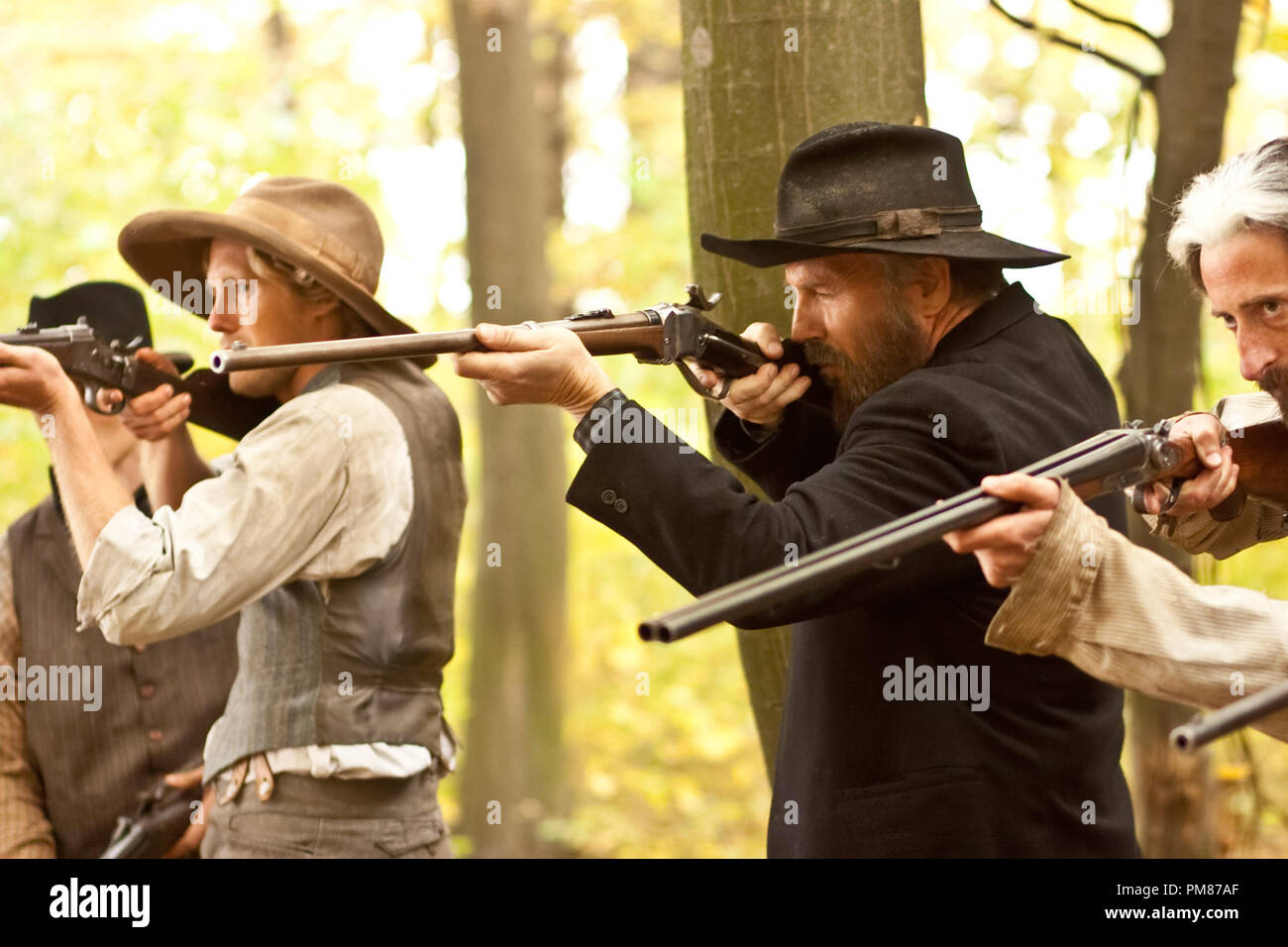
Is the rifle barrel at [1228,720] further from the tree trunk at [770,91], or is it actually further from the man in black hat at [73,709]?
the man in black hat at [73,709]

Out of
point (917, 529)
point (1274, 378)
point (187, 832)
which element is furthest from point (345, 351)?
point (187, 832)

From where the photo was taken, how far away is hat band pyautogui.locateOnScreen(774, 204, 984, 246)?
2.83 metres

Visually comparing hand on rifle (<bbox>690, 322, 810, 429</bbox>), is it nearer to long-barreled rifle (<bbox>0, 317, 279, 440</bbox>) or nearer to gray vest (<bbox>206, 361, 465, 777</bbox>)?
gray vest (<bbox>206, 361, 465, 777</bbox>)

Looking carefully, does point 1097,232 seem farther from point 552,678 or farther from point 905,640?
point 905,640

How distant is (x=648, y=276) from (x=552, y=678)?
12.5 feet

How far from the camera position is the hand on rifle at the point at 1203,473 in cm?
270

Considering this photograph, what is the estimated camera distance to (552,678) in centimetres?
1043

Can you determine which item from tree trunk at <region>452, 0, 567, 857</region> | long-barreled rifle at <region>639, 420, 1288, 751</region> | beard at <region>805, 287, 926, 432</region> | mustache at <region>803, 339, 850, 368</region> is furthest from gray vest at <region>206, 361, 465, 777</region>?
tree trunk at <region>452, 0, 567, 857</region>

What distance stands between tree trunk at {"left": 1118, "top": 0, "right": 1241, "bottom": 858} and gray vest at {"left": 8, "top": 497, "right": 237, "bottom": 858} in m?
3.18

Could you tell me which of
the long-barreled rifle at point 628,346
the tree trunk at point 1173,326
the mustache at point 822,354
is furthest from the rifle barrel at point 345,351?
the tree trunk at point 1173,326

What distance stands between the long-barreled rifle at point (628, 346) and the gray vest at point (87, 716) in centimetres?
154

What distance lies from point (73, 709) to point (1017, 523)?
3.02 m
